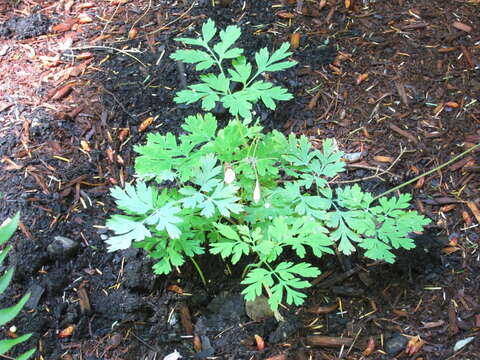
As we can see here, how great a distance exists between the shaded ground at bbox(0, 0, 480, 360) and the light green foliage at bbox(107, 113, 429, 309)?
260mm

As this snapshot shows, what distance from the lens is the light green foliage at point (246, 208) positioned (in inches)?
74.1

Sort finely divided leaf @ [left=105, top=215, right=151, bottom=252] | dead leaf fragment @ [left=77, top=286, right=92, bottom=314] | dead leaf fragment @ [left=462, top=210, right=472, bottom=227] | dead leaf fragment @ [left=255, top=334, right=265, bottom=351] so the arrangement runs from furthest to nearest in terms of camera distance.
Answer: dead leaf fragment @ [left=462, top=210, right=472, bottom=227] → dead leaf fragment @ [left=77, top=286, right=92, bottom=314] → dead leaf fragment @ [left=255, top=334, right=265, bottom=351] → finely divided leaf @ [left=105, top=215, right=151, bottom=252]

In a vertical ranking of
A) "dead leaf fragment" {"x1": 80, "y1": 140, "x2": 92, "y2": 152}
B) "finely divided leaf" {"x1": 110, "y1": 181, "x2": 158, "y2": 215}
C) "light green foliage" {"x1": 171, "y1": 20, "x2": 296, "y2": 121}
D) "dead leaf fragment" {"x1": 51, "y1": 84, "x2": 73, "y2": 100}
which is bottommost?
"dead leaf fragment" {"x1": 80, "y1": 140, "x2": 92, "y2": 152}

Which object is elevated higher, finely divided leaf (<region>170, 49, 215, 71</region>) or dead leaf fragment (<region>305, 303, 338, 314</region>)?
finely divided leaf (<region>170, 49, 215, 71</region>)

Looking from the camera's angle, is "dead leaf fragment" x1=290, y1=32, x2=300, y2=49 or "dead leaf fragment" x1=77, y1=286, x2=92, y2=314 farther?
"dead leaf fragment" x1=290, y1=32, x2=300, y2=49

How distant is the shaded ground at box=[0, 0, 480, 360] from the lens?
6.98ft

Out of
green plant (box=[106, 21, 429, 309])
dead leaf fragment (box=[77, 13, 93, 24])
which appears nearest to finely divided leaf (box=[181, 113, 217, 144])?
green plant (box=[106, 21, 429, 309])

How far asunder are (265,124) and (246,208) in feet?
2.37

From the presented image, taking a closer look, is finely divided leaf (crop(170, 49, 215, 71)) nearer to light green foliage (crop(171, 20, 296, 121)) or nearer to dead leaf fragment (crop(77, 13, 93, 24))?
light green foliage (crop(171, 20, 296, 121))

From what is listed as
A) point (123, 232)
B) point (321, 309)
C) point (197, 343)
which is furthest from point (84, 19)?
point (321, 309)

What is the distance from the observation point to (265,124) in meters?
2.65

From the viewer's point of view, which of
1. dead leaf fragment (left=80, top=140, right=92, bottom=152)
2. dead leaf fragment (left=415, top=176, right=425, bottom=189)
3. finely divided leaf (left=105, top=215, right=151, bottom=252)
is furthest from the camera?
dead leaf fragment (left=80, top=140, right=92, bottom=152)

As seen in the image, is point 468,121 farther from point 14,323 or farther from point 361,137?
point 14,323

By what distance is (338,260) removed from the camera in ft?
7.52
